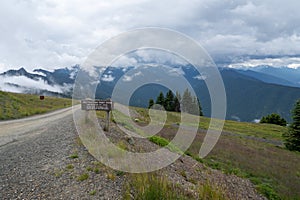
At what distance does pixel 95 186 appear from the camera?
349 inches

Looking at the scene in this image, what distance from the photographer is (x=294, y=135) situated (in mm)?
36844

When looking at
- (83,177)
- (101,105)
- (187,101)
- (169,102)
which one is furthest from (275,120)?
(83,177)

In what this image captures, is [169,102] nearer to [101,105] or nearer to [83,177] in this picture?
[101,105]

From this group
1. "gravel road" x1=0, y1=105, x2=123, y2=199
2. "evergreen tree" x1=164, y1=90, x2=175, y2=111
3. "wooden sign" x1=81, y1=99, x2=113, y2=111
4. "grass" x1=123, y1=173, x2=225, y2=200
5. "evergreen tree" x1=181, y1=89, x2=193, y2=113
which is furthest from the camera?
"evergreen tree" x1=164, y1=90, x2=175, y2=111

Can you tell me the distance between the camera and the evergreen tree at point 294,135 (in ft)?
117

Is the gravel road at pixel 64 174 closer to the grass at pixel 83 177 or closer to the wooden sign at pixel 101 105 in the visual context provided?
Result: the grass at pixel 83 177

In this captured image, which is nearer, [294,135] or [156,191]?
[156,191]

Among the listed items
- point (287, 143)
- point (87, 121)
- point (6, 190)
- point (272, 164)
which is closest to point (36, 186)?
point (6, 190)

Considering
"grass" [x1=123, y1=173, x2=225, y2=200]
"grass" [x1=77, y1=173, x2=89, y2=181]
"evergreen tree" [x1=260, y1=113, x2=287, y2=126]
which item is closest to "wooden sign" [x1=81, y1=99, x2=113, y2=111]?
"grass" [x1=77, y1=173, x2=89, y2=181]

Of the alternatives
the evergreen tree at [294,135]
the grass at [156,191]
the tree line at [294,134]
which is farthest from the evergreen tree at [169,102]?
the grass at [156,191]

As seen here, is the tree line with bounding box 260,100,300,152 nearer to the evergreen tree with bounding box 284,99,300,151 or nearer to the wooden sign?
the evergreen tree with bounding box 284,99,300,151

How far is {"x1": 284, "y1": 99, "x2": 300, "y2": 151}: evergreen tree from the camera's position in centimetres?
3567

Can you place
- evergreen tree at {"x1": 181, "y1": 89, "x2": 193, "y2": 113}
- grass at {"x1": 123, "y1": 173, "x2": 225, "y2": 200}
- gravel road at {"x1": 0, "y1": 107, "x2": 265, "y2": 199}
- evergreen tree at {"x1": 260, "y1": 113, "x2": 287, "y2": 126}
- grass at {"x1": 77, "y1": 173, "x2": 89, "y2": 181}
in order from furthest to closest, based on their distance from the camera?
evergreen tree at {"x1": 260, "y1": 113, "x2": 287, "y2": 126}, evergreen tree at {"x1": 181, "y1": 89, "x2": 193, "y2": 113}, grass at {"x1": 77, "y1": 173, "x2": 89, "y2": 181}, gravel road at {"x1": 0, "y1": 107, "x2": 265, "y2": 199}, grass at {"x1": 123, "y1": 173, "x2": 225, "y2": 200}

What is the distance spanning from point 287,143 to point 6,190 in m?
37.8
